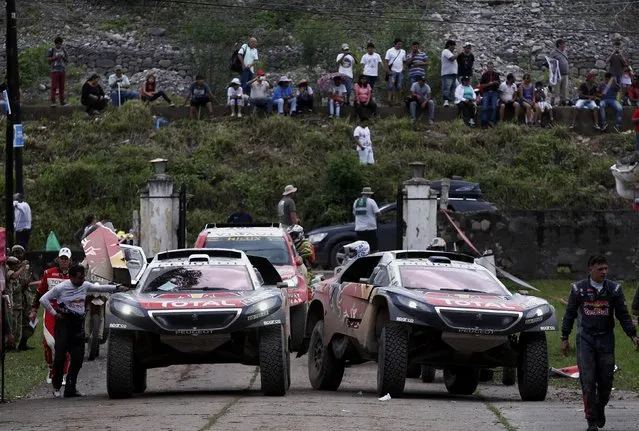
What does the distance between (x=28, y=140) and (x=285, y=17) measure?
17.2 meters

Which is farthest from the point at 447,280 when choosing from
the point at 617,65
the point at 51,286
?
the point at 617,65

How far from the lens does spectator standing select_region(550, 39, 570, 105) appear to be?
1631 inches

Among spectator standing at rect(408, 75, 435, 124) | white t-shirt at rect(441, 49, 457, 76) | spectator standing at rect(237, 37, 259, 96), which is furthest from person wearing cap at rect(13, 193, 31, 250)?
white t-shirt at rect(441, 49, 457, 76)

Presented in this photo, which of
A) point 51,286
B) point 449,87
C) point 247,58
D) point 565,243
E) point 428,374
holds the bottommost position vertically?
point 565,243

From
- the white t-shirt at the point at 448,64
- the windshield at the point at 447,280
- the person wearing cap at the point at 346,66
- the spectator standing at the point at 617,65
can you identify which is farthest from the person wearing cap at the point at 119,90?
the windshield at the point at 447,280

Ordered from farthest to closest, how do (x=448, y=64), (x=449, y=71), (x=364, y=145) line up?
(x=449, y=71), (x=448, y=64), (x=364, y=145)

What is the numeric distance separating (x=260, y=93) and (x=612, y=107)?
9576mm

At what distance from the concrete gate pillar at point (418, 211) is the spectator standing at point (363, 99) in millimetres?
8957

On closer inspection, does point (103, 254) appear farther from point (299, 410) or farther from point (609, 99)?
point (609, 99)

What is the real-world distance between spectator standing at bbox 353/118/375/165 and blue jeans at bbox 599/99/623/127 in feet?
22.3

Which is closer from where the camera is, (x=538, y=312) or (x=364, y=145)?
(x=538, y=312)

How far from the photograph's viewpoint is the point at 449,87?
40.9 metres

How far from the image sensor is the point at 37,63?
49.2m

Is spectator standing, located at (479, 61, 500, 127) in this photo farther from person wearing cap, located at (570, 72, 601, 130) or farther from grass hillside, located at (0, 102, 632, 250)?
person wearing cap, located at (570, 72, 601, 130)
